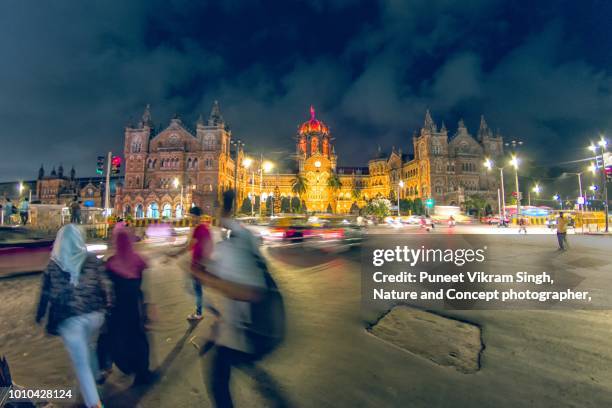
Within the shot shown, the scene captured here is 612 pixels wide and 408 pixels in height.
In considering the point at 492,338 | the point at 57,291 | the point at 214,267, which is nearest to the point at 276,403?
the point at 214,267

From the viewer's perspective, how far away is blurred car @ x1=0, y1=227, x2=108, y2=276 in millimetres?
10180

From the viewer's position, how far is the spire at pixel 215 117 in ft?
226

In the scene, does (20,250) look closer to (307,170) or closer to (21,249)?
(21,249)

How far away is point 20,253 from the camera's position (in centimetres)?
1064

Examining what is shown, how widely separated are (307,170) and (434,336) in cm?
8743

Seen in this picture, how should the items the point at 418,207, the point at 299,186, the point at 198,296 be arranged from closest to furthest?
the point at 198,296
the point at 418,207
the point at 299,186

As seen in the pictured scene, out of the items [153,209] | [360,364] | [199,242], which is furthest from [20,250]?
[153,209]

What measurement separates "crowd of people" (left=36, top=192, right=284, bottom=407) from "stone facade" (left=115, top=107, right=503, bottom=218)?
46531 millimetres

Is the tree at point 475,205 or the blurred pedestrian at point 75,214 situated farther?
the tree at point 475,205

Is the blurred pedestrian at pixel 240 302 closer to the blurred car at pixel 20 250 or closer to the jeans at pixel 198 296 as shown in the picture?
the jeans at pixel 198 296

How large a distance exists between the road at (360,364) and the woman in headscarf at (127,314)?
0.21m

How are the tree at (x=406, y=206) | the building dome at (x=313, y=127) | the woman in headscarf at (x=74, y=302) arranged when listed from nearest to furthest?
1. the woman in headscarf at (x=74, y=302)
2. the tree at (x=406, y=206)
3. the building dome at (x=313, y=127)

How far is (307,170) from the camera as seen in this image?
91250 millimetres

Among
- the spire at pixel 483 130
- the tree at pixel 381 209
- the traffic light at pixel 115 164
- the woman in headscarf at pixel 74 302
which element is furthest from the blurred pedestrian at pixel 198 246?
the spire at pixel 483 130
